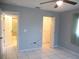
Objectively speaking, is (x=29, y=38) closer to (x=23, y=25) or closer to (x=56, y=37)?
(x=23, y=25)

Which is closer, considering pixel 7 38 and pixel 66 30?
pixel 66 30

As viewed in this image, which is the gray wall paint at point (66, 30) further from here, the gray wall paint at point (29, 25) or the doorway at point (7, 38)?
the doorway at point (7, 38)

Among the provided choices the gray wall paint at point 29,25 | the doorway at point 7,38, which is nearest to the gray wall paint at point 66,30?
the gray wall paint at point 29,25

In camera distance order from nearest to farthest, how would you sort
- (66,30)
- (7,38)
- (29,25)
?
(29,25) → (66,30) → (7,38)

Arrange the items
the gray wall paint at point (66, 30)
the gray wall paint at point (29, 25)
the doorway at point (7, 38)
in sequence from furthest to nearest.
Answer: the gray wall paint at point (66, 30), the gray wall paint at point (29, 25), the doorway at point (7, 38)

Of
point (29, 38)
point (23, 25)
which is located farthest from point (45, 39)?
point (23, 25)

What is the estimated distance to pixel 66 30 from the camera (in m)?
5.80

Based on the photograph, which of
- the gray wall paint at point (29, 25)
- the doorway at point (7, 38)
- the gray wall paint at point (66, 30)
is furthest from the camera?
the gray wall paint at point (66, 30)

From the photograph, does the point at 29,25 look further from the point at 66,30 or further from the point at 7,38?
the point at 66,30

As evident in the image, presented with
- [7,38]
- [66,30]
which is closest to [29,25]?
[7,38]

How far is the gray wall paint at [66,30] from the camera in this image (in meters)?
5.41

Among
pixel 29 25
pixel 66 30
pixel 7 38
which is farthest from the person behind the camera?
pixel 7 38

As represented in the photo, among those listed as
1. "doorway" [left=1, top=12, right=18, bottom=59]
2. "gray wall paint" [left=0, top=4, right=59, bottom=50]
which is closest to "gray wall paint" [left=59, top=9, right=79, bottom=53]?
"gray wall paint" [left=0, top=4, right=59, bottom=50]

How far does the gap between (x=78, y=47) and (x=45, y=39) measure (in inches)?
118
